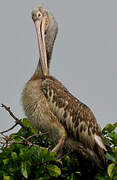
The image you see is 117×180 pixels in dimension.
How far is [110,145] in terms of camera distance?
6684 mm

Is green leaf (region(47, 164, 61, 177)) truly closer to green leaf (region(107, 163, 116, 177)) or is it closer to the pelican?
green leaf (region(107, 163, 116, 177))

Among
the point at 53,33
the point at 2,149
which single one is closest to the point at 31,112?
the point at 2,149

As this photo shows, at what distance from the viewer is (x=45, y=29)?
8.22m

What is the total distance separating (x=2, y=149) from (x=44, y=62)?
2.31 metres

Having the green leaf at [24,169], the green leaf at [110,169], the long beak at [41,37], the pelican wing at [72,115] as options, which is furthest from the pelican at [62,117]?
the green leaf at [24,169]

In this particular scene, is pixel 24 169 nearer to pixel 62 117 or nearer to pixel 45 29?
pixel 62 117

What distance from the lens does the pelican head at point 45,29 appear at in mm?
8062

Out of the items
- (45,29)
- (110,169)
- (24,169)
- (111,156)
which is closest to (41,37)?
(45,29)

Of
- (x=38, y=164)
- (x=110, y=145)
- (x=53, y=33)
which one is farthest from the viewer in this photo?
(x=53, y=33)

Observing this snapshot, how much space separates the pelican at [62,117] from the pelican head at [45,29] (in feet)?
2.33

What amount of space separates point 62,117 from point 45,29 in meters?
1.86

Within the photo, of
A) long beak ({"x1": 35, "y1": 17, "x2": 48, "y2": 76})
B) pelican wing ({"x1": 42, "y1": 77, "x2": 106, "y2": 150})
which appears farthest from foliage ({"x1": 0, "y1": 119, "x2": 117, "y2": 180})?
long beak ({"x1": 35, "y1": 17, "x2": 48, "y2": 76})

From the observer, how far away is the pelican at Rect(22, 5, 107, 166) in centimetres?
696

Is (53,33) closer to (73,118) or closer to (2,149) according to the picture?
(73,118)
